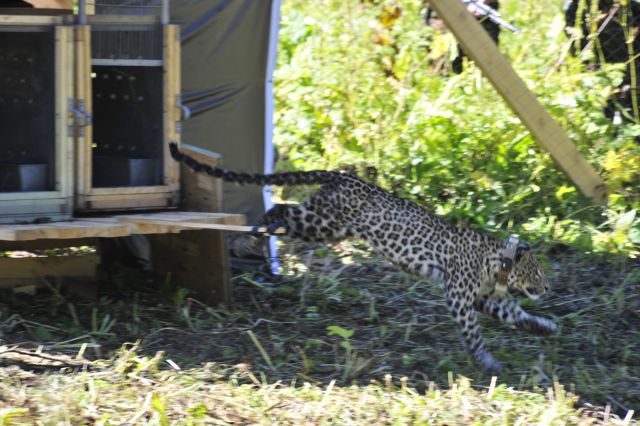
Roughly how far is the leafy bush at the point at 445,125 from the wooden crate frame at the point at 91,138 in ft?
10.3

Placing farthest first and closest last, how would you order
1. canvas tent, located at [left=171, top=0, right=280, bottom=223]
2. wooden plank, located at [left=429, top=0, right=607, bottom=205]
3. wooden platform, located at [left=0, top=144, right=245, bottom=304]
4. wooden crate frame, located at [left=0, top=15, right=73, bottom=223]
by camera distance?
canvas tent, located at [left=171, top=0, right=280, bottom=223] → wooden plank, located at [left=429, top=0, right=607, bottom=205] → wooden platform, located at [left=0, top=144, right=245, bottom=304] → wooden crate frame, located at [left=0, top=15, right=73, bottom=223]

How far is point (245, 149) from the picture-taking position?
825 centimetres

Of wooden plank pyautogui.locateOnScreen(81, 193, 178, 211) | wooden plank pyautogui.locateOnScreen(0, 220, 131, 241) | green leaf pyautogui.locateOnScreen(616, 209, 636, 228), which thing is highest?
wooden plank pyautogui.locateOnScreen(81, 193, 178, 211)

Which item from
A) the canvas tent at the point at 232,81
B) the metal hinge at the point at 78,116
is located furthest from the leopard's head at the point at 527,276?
the metal hinge at the point at 78,116

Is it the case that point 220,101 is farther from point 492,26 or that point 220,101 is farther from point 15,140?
point 492,26

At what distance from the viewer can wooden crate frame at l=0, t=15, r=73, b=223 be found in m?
6.23

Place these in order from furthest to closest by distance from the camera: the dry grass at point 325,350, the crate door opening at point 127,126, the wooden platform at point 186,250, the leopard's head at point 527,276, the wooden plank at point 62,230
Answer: the leopard's head at point 527,276, the crate door opening at point 127,126, the wooden platform at point 186,250, the wooden plank at point 62,230, the dry grass at point 325,350

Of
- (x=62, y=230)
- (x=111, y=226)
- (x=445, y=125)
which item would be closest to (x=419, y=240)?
(x=111, y=226)

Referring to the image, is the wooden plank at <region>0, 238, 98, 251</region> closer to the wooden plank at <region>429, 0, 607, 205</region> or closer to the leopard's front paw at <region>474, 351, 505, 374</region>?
the leopard's front paw at <region>474, 351, 505, 374</region>

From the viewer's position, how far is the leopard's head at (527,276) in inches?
276

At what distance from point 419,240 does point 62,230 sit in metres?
2.26

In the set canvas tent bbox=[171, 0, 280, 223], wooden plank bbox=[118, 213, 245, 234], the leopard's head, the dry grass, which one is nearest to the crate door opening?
wooden plank bbox=[118, 213, 245, 234]

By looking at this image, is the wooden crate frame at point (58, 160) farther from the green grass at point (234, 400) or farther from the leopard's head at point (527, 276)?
the leopard's head at point (527, 276)

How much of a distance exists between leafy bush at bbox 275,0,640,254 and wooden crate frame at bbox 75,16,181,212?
10.3 feet
